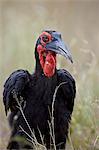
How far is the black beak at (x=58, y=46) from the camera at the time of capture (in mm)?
Result: 6812

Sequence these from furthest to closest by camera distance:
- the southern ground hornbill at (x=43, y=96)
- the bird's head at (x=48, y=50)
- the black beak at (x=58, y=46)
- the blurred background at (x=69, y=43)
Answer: the blurred background at (x=69, y=43) < the southern ground hornbill at (x=43, y=96) < the bird's head at (x=48, y=50) < the black beak at (x=58, y=46)

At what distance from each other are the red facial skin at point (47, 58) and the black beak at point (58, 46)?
0.05 meters

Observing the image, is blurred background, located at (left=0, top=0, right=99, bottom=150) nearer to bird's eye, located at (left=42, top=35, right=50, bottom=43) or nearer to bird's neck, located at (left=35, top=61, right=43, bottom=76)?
bird's neck, located at (left=35, top=61, right=43, bottom=76)

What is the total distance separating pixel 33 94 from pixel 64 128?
39cm

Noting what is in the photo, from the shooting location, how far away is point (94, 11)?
467 inches

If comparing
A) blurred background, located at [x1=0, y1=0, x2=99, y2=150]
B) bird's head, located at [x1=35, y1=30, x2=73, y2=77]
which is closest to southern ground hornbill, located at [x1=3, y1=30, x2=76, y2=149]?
bird's head, located at [x1=35, y1=30, x2=73, y2=77]

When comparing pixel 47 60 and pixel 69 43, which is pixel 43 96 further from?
pixel 69 43

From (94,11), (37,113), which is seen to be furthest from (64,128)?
(94,11)

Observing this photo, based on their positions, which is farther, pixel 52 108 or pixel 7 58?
pixel 7 58

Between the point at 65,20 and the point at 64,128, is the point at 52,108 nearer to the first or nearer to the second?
the point at 64,128

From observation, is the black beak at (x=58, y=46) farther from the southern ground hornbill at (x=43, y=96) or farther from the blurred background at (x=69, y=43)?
the blurred background at (x=69, y=43)

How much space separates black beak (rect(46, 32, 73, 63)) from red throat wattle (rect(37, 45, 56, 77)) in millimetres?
A: 67

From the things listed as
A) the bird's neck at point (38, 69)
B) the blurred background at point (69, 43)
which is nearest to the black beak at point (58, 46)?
the bird's neck at point (38, 69)

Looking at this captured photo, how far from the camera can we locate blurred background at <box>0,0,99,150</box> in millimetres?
7922
